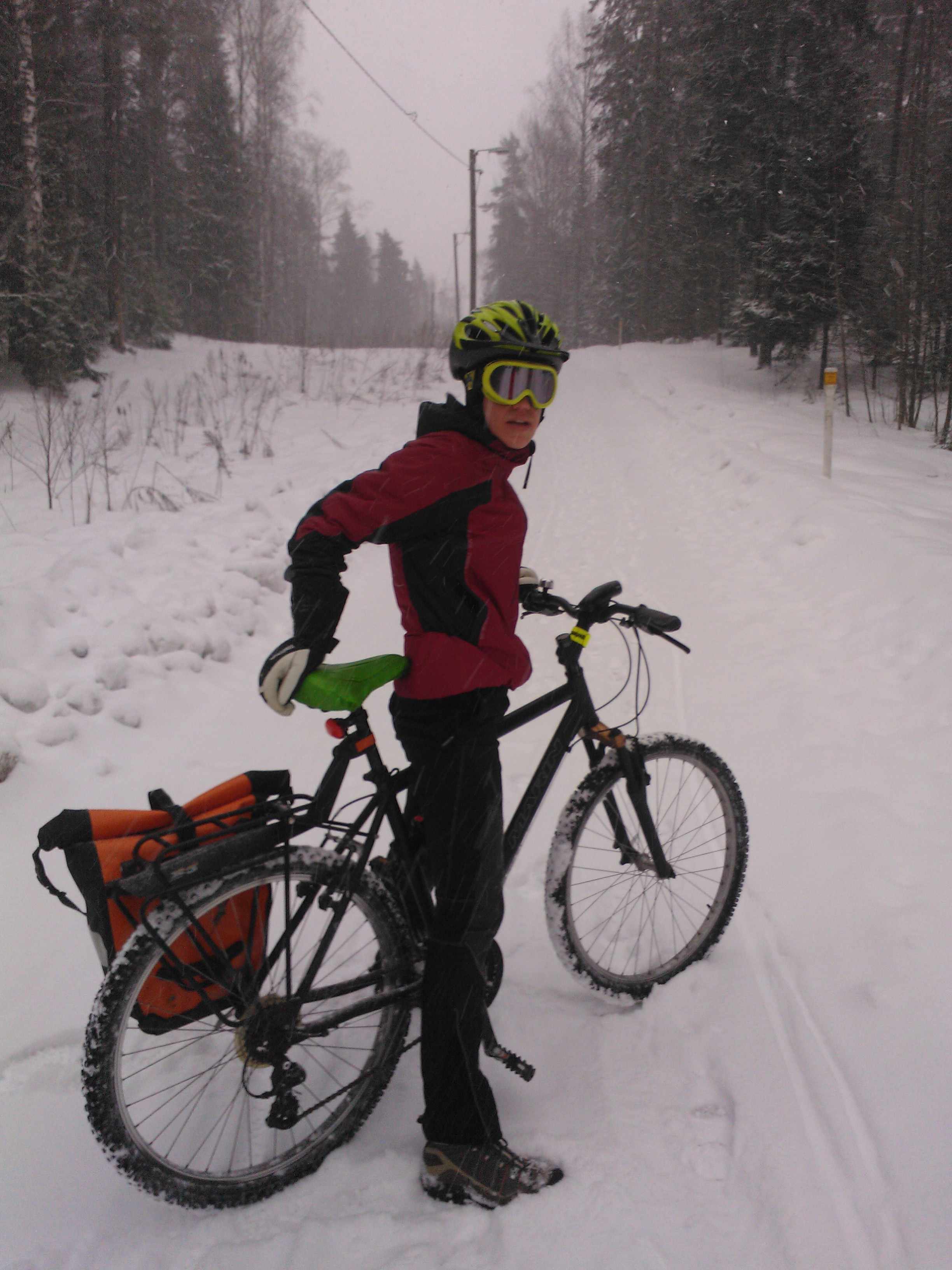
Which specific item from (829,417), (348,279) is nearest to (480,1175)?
(829,417)

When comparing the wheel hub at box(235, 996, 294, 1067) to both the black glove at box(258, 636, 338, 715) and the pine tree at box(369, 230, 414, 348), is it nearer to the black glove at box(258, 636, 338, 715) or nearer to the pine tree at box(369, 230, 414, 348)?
the black glove at box(258, 636, 338, 715)

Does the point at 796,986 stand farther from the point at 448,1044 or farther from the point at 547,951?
the point at 448,1044

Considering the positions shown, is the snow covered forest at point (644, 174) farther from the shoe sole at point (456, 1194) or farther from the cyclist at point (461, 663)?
the shoe sole at point (456, 1194)

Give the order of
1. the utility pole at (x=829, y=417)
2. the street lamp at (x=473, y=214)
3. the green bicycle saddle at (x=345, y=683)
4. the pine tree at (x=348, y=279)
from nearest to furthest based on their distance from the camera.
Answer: the green bicycle saddle at (x=345, y=683) → the utility pole at (x=829, y=417) → the street lamp at (x=473, y=214) → the pine tree at (x=348, y=279)

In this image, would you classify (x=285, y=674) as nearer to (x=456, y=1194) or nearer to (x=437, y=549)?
Result: (x=437, y=549)

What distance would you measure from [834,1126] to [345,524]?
2047 mm

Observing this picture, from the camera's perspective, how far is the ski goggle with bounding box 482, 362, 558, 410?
6.14 ft

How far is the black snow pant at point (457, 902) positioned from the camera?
1840mm

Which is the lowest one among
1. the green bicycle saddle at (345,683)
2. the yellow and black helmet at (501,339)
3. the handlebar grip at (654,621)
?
the green bicycle saddle at (345,683)

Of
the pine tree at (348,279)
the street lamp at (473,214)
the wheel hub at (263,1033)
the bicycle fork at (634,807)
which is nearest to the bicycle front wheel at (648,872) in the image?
the bicycle fork at (634,807)

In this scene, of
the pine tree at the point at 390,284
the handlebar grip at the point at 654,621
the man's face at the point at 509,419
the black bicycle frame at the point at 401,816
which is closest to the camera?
the black bicycle frame at the point at 401,816

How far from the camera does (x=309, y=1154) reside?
1.87 meters

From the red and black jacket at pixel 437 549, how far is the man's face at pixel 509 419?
20 mm

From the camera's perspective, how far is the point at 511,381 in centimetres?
188
